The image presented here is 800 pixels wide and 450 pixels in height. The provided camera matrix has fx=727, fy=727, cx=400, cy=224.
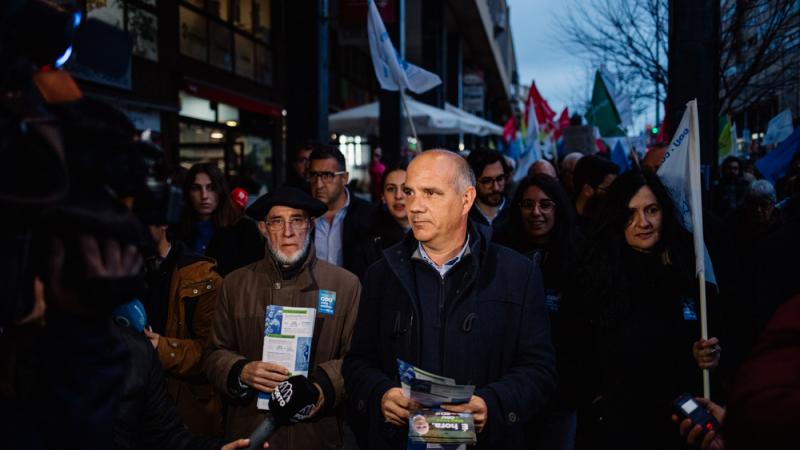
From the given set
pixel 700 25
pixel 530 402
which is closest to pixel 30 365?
pixel 530 402

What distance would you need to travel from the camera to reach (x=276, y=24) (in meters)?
21.4

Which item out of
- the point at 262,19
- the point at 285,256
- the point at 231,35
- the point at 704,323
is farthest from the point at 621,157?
the point at 262,19

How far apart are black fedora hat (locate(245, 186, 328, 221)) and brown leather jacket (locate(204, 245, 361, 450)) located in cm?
29

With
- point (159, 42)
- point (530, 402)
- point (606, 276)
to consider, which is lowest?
point (530, 402)

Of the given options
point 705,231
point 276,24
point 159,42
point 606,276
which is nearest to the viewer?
point 606,276

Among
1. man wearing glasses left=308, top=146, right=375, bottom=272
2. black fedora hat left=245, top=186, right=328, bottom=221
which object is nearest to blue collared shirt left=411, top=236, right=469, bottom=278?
black fedora hat left=245, top=186, right=328, bottom=221

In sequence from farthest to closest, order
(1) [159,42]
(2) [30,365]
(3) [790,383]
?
(1) [159,42] < (3) [790,383] < (2) [30,365]

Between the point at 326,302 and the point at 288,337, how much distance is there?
0.30m

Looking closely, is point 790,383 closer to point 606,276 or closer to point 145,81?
point 606,276

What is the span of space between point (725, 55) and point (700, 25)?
9146 millimetres

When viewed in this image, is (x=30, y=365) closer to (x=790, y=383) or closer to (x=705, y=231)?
(x=790, y=383)

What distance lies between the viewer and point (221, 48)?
Result: 59.3 ft

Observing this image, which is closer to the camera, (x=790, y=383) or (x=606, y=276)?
(x=790, y=383)

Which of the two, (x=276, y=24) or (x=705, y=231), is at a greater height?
(x=276, y=24)
